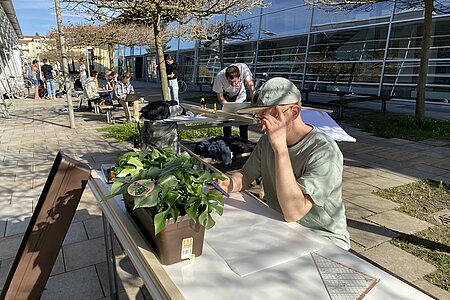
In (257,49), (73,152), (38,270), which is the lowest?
(73,152)

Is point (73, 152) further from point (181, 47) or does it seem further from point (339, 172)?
point (181, 47)

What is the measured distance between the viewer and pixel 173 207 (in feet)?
3.56

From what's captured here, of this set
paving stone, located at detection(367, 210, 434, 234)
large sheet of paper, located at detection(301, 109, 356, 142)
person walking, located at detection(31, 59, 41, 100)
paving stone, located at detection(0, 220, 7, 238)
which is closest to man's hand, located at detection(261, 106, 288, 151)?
paving stone, located at detection(367, 210, 434, 234)

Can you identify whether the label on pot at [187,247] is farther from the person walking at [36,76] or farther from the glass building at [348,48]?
the person walking at [36,76]

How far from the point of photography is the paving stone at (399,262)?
238cm

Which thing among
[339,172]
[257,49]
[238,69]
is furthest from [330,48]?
[339,172]

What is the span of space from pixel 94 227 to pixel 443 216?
3.34 m

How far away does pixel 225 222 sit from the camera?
56.4 inches

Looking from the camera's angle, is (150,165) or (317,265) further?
(150,165)

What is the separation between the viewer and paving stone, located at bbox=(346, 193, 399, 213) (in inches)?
136

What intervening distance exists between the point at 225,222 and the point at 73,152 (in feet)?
17.2

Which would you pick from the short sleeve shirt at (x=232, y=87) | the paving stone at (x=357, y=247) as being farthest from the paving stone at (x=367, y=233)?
the short sleeve shirt at (x=232, y=87)

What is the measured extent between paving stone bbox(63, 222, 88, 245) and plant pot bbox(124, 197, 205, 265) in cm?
212

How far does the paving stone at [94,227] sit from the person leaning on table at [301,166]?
2161mm
